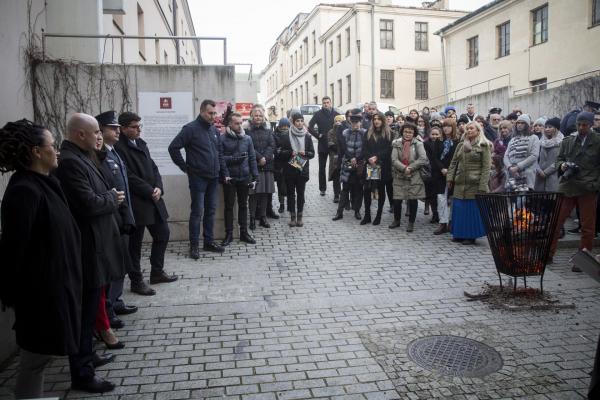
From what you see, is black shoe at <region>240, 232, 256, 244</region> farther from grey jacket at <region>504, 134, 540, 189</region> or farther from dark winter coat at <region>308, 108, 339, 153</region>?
grey jacket at <region>504, 134, 540, 189</region>

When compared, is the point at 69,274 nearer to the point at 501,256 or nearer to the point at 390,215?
the point at 501,256

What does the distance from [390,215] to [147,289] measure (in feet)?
20.5

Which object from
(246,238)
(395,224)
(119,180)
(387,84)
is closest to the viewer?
(119,180)

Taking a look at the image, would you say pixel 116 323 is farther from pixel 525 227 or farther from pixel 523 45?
pixel 523 45

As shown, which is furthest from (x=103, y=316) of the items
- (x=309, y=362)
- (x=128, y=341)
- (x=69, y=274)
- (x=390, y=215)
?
(x=390, y=215)

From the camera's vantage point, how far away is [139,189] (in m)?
6.05

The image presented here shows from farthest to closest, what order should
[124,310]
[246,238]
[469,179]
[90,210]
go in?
[246,238], [469,179], [124,310], [90,210]

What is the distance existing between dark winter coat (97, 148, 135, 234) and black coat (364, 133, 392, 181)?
5734 millimetres

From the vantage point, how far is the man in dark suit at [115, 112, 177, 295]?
5992 mm

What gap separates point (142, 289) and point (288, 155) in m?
4.63

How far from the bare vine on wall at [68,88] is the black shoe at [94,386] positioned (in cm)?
530

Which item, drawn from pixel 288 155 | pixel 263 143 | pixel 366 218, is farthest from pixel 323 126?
pixel 366 218

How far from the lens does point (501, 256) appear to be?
5848mm

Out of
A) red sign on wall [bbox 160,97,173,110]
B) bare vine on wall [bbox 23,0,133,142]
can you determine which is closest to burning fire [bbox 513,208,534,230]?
red sign on wall [bbox 160,97,173,110]
